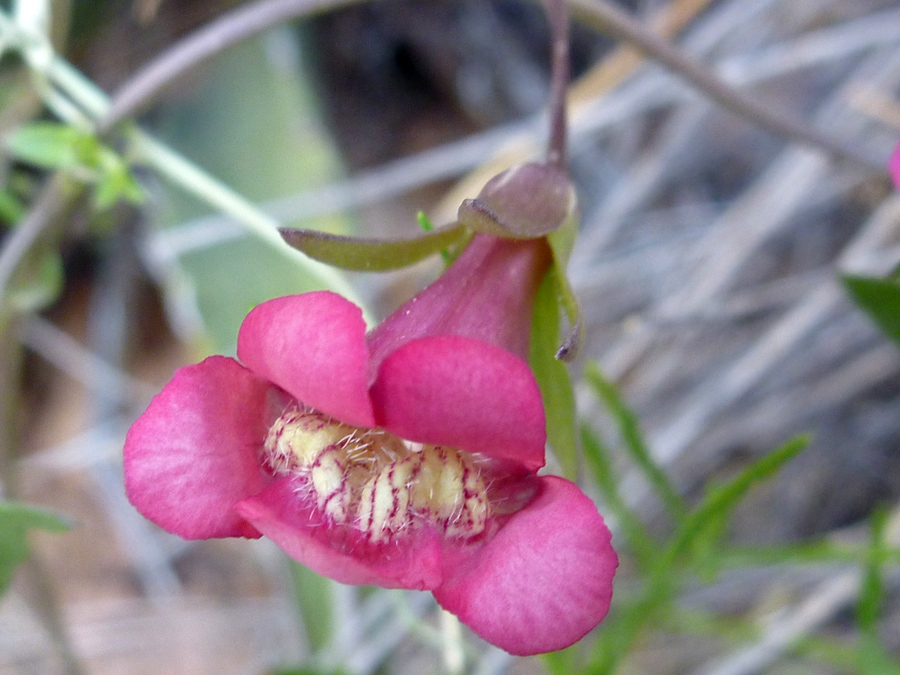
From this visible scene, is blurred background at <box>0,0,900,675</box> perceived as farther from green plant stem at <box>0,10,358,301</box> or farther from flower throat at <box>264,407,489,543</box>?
flower throat at <box>264,407,489,543</box>

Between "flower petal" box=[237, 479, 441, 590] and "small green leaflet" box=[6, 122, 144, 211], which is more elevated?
"small green leaflet" box=[6, 122, 144, 211]

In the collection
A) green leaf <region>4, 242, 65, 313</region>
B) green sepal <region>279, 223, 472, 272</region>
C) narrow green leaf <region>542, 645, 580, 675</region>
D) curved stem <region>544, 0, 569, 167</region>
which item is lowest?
narrow green leaf <region>542, 645, 580, 675</region>

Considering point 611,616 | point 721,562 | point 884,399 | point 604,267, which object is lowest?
point 721,562

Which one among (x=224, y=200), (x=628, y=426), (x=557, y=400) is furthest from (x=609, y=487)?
(x=224, y=200)

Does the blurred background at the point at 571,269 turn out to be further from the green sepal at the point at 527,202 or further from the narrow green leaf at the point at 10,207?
the green sepal at the point at 527,202

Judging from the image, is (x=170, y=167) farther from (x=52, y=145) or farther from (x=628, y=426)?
(x=628, y=426)

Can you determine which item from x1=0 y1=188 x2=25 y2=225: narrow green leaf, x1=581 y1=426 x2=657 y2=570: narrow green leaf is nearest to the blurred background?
x1=0 y1=188 x2=25 y2=225: narrow green leaf

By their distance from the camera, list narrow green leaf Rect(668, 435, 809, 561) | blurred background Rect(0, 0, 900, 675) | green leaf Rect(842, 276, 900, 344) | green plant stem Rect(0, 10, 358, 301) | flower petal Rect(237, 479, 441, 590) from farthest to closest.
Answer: blurred background Rect(0, 0, 900, 675) < green plant stem Rect(0, 10, 358, 301) < narrow green leaf Rect(668, 435, 809, 561) < green leaf Rect(842, 276, 900, 344) < flower petal Rect(237, 479, 441, 590)

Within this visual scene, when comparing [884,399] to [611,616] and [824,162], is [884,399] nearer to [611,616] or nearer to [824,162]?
[824,162]

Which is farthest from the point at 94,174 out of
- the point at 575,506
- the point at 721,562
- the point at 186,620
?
the point at 186,620
